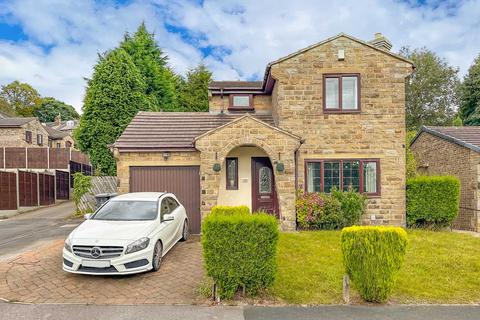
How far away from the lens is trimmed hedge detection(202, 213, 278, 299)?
5.05m

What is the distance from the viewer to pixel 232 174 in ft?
38.6

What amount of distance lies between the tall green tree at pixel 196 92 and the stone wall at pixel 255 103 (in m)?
15.4

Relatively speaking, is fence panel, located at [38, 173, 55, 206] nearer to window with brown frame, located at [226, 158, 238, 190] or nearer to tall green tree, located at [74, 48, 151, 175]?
tall green tree, located at [74, 48, 151, 175]

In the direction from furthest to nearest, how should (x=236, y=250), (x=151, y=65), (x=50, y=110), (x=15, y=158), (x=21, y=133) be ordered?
(x=50, y=110)
(x=21, y=133)
(x=151, y=65)
(x=15, y=158)
(x=236, y=250)

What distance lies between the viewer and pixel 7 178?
55.7ft

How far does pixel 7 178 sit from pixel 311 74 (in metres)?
17.9

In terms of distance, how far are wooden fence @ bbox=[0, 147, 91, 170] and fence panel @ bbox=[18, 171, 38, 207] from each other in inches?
151

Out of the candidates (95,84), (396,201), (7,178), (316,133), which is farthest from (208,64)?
(396,201)

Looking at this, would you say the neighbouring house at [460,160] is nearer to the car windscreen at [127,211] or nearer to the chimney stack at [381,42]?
the chimney stack at [381,42]

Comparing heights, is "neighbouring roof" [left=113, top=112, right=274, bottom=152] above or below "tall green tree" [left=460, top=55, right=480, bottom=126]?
below

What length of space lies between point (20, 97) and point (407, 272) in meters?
68.6

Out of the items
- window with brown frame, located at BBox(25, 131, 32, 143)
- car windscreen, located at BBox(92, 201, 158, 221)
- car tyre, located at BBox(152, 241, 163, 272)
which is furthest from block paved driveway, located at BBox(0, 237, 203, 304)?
window with brown frame, located at BBox(25, 131, 32, 143)

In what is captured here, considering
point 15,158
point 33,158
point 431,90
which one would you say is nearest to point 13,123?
point 15,158

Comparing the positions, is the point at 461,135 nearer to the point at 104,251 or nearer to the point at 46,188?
the point at 104,251
